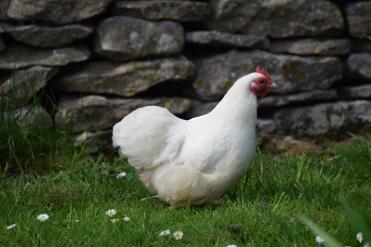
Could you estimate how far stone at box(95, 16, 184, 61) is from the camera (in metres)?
4.73

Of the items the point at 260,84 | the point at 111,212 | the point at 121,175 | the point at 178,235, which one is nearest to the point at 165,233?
the point at 178,235

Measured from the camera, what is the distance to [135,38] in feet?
15.7

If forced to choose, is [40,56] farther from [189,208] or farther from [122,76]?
[189,208]

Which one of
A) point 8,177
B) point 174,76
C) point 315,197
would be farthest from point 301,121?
point 8,177

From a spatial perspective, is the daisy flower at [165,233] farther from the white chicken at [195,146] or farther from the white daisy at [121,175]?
the white daisy at [121,175]

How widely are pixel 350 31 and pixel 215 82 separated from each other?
1.12 meters

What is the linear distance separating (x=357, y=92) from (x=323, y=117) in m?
0.35

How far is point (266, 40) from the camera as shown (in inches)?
200

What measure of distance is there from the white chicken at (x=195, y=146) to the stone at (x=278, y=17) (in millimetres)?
1464

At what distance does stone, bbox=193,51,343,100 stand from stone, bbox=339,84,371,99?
21 cm

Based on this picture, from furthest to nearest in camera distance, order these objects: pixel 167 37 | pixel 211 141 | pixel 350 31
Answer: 1. pixel 350 31
2. pixel 167 37
3. pixel 211 141

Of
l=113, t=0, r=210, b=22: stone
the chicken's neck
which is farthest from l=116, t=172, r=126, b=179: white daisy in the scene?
l=113, t=0, r=210, b=22: stone

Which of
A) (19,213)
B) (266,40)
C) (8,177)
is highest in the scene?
(266,40)

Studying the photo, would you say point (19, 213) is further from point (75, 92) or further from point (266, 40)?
point (266, 40)
